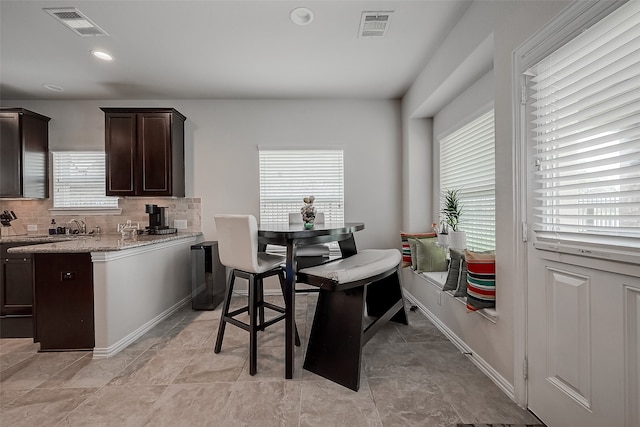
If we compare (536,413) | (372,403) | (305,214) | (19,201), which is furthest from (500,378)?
(19,201)

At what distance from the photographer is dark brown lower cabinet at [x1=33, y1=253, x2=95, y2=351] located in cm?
219

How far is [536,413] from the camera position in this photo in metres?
1.47

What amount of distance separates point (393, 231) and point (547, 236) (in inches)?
95.2

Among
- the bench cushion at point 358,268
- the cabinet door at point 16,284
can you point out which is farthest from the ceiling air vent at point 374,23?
the cabinet door at point 16,284

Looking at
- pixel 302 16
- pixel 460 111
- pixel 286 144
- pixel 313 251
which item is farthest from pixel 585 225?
pixel 286 144

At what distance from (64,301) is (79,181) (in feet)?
7.13

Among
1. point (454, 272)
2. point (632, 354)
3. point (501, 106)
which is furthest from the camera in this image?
point (454, 272)

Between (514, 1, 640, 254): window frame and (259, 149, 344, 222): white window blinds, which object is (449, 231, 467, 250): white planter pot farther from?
(259, 149, 344, 222): white window blinds

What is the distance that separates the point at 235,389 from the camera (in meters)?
1.74

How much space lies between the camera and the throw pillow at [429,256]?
293cm

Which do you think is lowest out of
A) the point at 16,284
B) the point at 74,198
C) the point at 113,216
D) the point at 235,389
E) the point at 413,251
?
the point at 235,389

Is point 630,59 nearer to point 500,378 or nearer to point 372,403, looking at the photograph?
point 500,378

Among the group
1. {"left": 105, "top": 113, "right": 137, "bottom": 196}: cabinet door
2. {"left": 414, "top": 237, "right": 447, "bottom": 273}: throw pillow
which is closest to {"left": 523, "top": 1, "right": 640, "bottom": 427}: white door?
{"left": 414, "top": 237, "right": 447, "bottom": 273}: throw pillow

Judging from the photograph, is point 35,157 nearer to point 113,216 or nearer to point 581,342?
point 113,216
